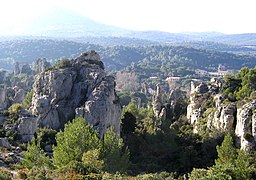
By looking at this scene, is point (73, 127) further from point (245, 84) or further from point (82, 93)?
point (245, 84)

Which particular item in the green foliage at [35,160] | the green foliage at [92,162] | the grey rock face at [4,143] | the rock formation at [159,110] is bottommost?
the rock formation at [159,110]

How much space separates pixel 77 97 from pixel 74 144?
14374 mm

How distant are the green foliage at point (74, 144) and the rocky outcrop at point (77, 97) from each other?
902 centimetres

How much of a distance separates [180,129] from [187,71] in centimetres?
9292

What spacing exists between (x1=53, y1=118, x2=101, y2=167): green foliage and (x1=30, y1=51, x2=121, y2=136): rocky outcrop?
9.02m

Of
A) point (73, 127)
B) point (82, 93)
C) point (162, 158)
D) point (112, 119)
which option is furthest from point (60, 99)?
point (73, 127)

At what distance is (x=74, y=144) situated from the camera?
2442 cm

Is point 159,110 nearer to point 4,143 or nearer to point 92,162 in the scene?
point 4,143

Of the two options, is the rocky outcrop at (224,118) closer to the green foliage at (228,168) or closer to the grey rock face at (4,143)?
the green foliage at (228,168)

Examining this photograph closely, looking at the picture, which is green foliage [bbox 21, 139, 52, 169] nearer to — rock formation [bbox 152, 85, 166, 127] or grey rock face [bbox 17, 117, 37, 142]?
grey rock face [bbox 17, 117, 37, 142]

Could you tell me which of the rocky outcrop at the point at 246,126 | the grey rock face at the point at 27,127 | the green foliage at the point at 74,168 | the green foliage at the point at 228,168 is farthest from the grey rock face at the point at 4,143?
the rocky outcrop at the point at 246,126

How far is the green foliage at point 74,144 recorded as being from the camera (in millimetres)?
23688

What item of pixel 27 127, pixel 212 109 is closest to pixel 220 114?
pixel 212 109

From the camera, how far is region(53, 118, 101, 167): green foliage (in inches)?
933
